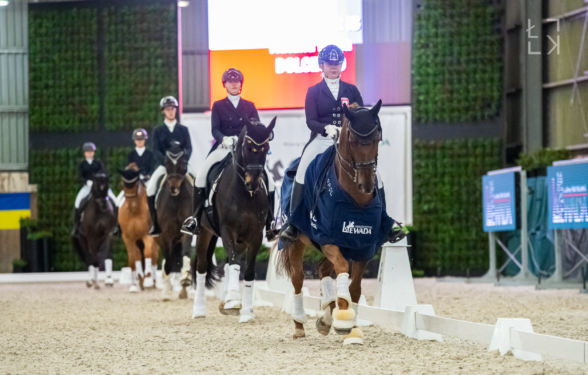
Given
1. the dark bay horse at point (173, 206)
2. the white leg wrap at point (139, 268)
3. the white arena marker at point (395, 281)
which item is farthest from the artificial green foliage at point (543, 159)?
the white arena marker at point (395, 281)

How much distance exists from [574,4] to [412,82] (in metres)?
3.70

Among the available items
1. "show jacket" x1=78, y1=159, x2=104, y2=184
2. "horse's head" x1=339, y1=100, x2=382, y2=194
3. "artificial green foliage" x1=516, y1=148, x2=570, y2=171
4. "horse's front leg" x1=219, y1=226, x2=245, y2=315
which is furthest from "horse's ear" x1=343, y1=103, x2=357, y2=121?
"show jacket" x1=78, y1=159, x2=104, y2=184

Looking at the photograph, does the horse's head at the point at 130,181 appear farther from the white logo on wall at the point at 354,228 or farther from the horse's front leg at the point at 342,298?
the white logo on wall at the point at 354,228

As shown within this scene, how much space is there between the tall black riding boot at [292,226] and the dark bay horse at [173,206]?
386 cm

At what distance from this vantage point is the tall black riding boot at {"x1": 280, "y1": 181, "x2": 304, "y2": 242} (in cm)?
543

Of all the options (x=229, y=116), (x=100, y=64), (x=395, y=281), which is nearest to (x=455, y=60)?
(x=100, y=64)

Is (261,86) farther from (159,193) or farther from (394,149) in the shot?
(159,193)

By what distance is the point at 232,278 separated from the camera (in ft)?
22.2

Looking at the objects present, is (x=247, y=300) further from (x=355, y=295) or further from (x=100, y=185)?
(x=100, y=185)

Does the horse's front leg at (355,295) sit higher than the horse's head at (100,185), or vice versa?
the horse's head at (100,185)

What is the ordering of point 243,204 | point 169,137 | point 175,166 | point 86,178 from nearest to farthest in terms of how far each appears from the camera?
point 243,204 → point 175,166 → point 169,137 → point 86,178

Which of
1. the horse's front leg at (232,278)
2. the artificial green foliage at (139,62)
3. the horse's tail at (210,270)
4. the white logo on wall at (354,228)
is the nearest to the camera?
the white logo on wall at (354,228)

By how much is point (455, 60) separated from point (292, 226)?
487 inches

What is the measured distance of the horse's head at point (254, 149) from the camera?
263 inches
